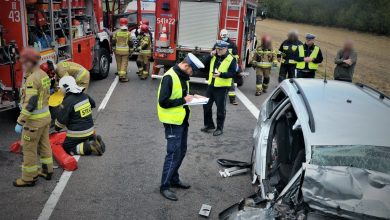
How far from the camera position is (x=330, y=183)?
9.74 feet

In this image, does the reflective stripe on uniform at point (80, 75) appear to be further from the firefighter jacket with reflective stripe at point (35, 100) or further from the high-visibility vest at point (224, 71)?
the high-visibility vest at point (224, 71)

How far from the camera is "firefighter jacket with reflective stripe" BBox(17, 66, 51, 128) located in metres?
4.92

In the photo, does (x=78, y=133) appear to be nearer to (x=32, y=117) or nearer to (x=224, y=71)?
(x=32, y=117)

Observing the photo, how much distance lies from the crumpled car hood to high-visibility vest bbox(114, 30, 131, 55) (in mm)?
9449

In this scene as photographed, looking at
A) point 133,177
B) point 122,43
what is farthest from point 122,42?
point 133,177

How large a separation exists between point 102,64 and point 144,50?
1.37 meters

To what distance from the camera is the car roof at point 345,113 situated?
11.5 feet

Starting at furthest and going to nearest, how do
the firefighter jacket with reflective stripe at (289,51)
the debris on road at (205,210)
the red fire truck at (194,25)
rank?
the red fire truck at (194,25) → the firefighter jacket with reflective stripe at (289,51) → the debris on road at (205,210)

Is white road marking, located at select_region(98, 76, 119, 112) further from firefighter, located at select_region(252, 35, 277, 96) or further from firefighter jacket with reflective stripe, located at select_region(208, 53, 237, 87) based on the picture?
firefighter, located at select_region(252, 35, 277, 96)

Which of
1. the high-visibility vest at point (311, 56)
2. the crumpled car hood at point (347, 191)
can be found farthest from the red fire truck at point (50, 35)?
the crumpled car hood at point (347, 191)

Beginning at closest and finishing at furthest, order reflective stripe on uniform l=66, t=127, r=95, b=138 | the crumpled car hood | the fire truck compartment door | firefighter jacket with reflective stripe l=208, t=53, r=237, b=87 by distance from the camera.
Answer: the crumpled car hood
reflective stripe on uniform l=66, t=127, r=95, b=138
firefighter jacket with reflective stripe l=208, t=53, r=237, b=87
the fire truck compartment door

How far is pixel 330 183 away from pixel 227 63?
4831 mm

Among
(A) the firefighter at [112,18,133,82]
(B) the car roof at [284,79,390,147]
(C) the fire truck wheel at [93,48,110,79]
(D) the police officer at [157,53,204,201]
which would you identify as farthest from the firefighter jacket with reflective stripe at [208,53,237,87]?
(C) the fire truck wheel at [93,48,110,79]

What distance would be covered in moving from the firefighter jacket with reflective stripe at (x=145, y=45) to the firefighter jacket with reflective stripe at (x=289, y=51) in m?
4.19
